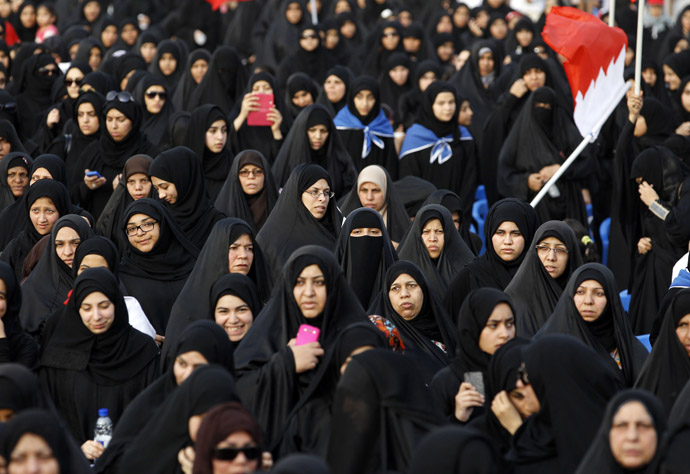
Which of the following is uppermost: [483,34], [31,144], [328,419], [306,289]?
Result: [483,34]

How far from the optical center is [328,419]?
5.17 metres

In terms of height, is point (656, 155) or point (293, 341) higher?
point (656, 155)

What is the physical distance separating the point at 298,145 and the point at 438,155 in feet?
4.65

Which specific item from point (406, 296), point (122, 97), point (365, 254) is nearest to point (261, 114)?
point (122, 97)

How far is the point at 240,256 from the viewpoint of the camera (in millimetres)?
6738

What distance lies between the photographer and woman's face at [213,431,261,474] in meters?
4.25

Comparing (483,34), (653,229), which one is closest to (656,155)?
(653,229)

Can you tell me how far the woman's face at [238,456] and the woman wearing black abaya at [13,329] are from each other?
1.89 meters

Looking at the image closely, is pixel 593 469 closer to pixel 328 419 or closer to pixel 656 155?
pixel 328 419

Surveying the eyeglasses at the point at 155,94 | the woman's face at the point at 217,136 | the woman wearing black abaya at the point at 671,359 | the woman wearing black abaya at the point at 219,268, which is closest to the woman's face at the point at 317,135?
the woman's face at the point at 217,136

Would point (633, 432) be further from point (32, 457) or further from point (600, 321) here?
point (600, 321)

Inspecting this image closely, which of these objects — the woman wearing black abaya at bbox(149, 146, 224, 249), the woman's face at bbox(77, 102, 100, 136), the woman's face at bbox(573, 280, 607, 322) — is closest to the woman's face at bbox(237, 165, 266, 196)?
the woman wearing black abaya at bbox(149, 146, 224, 249)

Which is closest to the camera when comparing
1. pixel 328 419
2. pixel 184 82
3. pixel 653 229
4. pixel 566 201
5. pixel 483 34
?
pixel 328 419

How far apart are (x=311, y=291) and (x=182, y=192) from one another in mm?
2592
